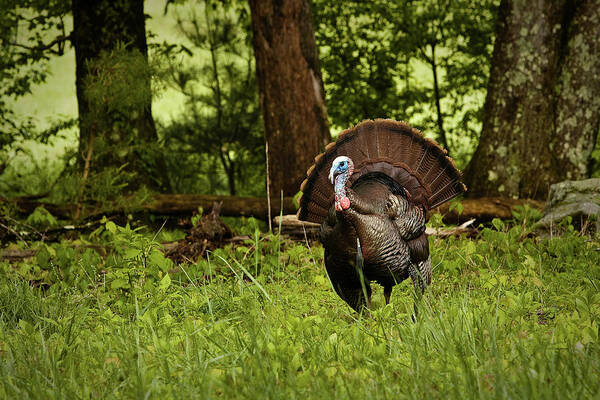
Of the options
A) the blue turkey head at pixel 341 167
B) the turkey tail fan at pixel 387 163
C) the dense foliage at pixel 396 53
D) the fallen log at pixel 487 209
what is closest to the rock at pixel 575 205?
the fallen log at pixel 487 209

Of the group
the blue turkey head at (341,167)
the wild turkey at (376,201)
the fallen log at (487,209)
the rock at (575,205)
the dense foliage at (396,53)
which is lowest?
the fallen log at (487,209)

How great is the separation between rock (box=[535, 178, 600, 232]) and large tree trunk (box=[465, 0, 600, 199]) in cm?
124

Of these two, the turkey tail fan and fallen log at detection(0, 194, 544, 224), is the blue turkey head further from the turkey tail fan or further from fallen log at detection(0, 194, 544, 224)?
fallen log at detection(0, 194, 544, 224)

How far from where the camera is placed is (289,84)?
775cm

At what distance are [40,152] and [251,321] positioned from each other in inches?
430

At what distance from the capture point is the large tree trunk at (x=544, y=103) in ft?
26.6

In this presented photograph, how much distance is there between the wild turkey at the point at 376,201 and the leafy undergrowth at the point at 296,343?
29 cm

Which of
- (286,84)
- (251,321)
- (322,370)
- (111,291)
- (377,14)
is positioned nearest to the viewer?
(322,370)

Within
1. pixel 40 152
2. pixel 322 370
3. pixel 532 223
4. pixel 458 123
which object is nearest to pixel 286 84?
pixel 532 223

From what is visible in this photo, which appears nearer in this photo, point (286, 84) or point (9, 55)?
point (286, 84)

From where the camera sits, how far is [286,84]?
25.4ft

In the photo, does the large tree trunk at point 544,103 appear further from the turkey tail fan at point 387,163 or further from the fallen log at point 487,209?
the turkey tail fan at point 387,163

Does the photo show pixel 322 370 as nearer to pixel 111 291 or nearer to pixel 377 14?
pixel 111 291

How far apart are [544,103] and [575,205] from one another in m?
2.06
